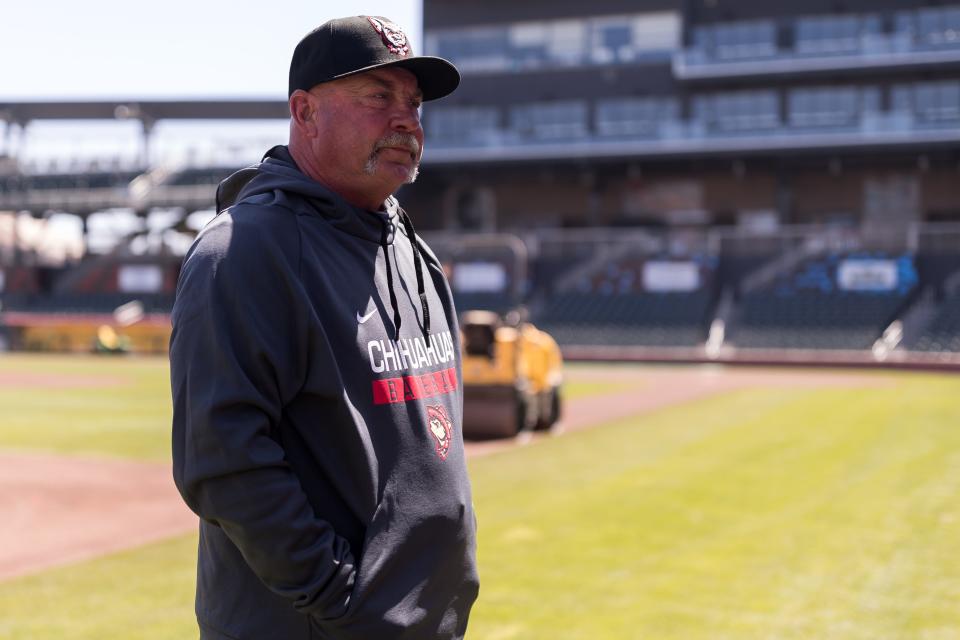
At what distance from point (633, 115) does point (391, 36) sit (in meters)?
46.9

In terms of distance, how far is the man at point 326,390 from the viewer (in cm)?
238

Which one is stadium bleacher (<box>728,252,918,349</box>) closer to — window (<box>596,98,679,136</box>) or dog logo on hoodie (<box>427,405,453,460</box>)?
window (<box>596,98,679,136</box>)

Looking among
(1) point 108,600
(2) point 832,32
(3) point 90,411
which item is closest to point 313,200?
(1) point 108,600

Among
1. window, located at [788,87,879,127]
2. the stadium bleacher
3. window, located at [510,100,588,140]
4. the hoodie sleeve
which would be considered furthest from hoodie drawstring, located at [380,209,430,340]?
window, located at [510,100,588,140]

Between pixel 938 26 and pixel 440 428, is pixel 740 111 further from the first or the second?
pixel 440 428

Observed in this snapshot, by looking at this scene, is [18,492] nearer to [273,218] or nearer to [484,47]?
[273,218]

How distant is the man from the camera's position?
2375 mm

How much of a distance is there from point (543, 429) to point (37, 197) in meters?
46.5

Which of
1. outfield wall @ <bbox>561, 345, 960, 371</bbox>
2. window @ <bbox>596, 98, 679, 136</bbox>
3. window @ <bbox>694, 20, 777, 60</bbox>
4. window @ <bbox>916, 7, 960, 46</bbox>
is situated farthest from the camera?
window @ <bbox>596, 98, 679, 136</bbox>

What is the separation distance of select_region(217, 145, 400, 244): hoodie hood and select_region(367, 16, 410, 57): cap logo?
1.28ft

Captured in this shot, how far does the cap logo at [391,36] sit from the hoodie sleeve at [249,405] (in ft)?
1.86

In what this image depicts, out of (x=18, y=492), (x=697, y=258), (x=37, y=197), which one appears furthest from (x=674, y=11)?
(x=18, y=492)

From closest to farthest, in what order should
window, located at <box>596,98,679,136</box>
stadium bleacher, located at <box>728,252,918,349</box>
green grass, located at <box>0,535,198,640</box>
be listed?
green grass, located at <box>0,535,198,640</box>
stadium bleacher, located at <box>728,252,918,349</box>
window, located at <box>596,98,679,136</box>

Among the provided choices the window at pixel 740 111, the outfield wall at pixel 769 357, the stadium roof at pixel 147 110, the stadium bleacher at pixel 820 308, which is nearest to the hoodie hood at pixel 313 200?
the outfield wall at pixel 769 357
